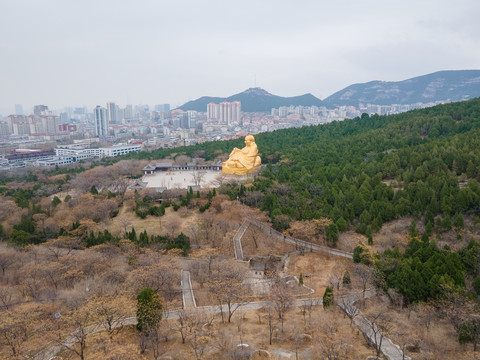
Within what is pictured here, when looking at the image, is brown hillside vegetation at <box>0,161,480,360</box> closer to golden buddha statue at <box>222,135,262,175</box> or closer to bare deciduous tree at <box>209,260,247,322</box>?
bare deciduous tree at <box>209,260,247,322</box>

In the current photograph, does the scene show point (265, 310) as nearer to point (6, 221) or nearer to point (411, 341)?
point (411, 341)

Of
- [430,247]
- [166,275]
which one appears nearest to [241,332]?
[166,275]

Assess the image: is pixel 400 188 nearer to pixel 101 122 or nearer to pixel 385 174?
pixel 385 174

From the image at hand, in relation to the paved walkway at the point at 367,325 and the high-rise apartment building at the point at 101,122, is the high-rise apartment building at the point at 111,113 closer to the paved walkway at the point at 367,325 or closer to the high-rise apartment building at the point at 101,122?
the high-rise apartment building at the point at 101,122

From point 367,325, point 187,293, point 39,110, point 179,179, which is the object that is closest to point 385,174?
point 367,325

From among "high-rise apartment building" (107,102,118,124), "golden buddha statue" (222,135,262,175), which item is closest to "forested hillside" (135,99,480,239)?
"golden buddha statue" (222,135,262,175)

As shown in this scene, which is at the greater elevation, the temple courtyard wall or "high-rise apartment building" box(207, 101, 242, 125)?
"high-rise apartment building" box(207, 101, 242, 125)
